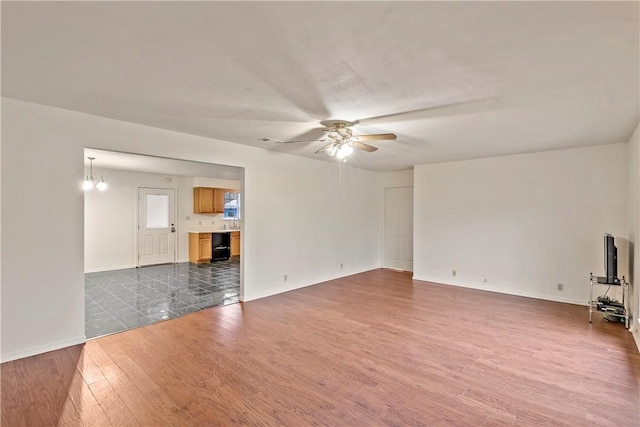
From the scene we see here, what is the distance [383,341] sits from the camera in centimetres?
347

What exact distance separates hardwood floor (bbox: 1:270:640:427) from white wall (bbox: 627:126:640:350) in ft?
1.13

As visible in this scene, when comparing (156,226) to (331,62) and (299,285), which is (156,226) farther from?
(331,62)

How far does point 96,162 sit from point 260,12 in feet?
21.5

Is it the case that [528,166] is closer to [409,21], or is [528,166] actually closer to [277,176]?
[277,176]

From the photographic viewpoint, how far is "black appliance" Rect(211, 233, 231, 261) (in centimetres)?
876

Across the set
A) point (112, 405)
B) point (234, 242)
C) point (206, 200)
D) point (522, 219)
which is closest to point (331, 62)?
point (112, 405)

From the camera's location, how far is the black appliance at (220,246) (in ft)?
28.7

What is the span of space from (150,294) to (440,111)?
529cm

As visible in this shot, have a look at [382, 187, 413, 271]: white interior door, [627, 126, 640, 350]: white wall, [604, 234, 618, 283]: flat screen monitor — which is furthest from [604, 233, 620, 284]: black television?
[382, 187, 413, 271]: white interior door

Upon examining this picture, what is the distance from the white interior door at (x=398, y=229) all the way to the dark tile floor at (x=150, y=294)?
3825mm

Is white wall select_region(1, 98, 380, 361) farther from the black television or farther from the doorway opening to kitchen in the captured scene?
the black television

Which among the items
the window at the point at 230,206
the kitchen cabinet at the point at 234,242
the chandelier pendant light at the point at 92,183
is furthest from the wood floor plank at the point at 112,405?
the window at the point at 230,206

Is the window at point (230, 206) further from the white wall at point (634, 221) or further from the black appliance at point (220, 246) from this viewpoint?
the white wall at point (634, 221)

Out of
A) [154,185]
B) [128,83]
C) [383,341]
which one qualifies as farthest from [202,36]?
[154,185]
